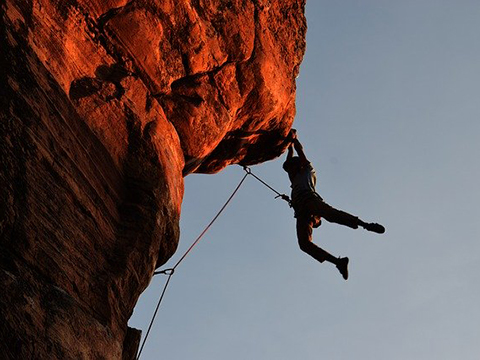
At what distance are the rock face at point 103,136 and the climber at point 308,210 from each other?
1.77 metres

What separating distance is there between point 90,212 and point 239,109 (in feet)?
13.0

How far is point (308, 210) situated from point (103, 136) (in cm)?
Result: 480

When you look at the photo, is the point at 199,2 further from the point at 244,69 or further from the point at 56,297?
the point at 56,297

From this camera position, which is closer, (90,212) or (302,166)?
(90,212)

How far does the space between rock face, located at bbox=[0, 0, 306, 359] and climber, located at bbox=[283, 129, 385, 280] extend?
5.82 ft

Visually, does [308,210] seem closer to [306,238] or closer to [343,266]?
[306,238]

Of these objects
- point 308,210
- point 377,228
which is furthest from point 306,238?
point 377,228

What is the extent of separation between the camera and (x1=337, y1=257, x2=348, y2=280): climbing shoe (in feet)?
36.2

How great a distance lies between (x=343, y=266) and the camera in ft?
36.4

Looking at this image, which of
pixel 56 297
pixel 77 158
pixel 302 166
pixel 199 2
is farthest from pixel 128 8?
pixel 302 166

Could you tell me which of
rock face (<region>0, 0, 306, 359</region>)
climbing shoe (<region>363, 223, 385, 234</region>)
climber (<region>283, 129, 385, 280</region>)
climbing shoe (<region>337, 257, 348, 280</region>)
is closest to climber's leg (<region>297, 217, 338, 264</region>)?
climber (<region>283, 129, 385, 280</region>)

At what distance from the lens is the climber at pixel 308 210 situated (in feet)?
36.1

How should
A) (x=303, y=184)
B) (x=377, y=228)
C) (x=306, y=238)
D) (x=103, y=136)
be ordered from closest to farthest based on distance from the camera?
(x=103, y=136)
(x=377, y=228)
(x=306, y=238)
(x=303, y=184)

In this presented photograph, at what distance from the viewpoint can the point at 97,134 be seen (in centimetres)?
785
